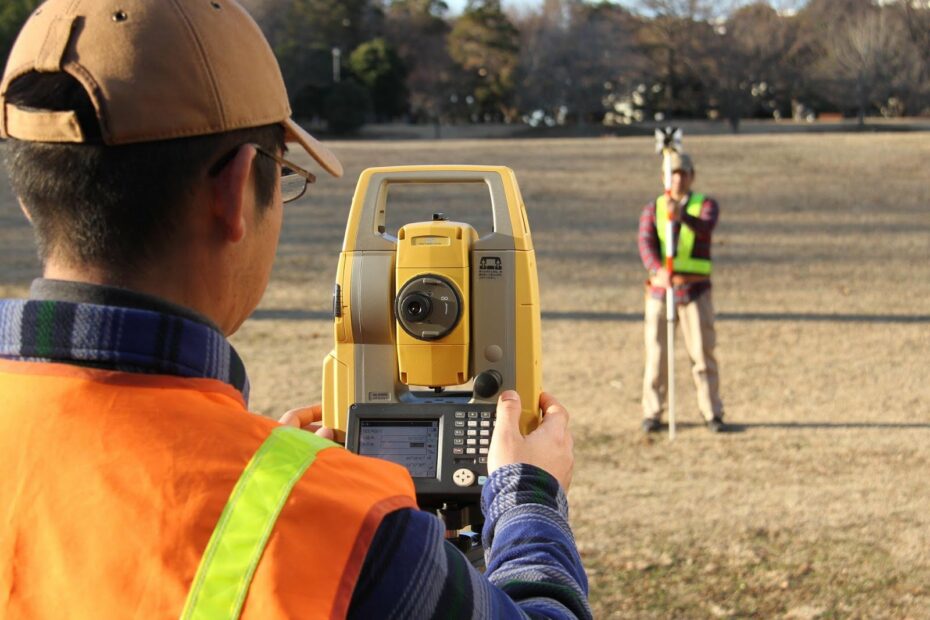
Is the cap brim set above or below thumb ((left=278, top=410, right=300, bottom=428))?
above

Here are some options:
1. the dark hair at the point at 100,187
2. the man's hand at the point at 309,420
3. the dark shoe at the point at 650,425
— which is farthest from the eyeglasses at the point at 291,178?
the dark shoe at the point at 650,425

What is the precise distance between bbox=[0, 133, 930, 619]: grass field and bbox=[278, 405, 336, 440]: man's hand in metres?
2.45

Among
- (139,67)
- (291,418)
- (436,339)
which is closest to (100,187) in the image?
(139,67)

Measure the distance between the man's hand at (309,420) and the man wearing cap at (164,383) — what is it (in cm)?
77

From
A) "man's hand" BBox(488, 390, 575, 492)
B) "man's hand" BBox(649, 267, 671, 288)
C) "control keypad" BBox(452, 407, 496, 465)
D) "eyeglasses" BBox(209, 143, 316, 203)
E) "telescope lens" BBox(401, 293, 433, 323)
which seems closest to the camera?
"eyeglasses" BBox(209, 143, 316, 203)

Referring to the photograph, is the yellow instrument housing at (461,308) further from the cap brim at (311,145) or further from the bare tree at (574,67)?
the bare tree at (574,67)

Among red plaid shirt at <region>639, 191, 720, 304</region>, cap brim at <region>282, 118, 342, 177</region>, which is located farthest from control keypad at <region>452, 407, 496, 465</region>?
red plaid shirt at <region>639, 191, 720, 304</region>

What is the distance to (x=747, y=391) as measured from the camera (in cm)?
818

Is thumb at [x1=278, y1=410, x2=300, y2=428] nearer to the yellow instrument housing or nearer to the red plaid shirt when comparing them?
the yellow instrument housing

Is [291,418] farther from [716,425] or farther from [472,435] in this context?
[716,425]

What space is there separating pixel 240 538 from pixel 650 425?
6302 mm

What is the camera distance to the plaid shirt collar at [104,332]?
108cm

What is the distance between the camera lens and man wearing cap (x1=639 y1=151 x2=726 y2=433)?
7078 millimetres

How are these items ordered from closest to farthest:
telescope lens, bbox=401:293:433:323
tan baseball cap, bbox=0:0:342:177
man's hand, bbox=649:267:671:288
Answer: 1. tan baseball cap, bbox=0:0:342:177
2. telescope lens, bbox=401:293:433:323
3. man's hand, bbox=649:267:671:288
